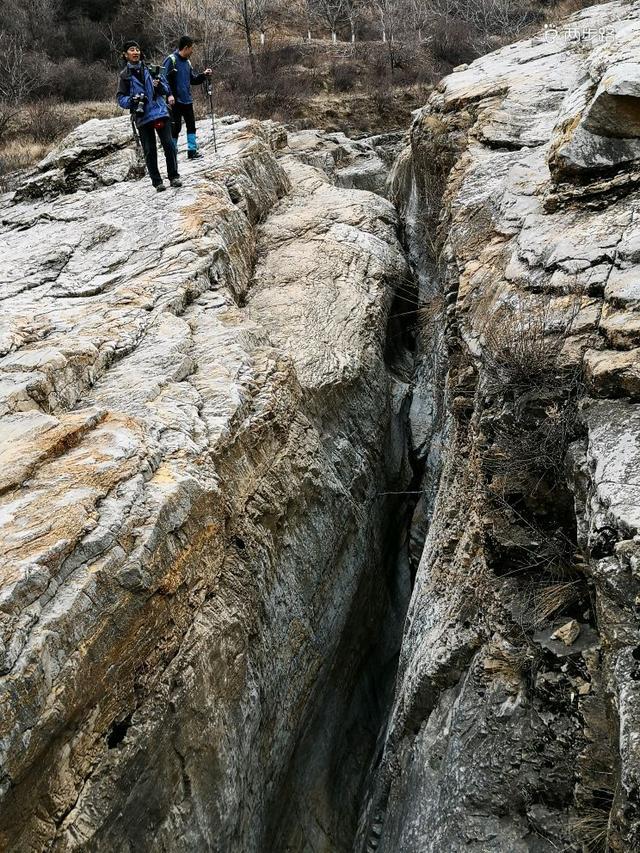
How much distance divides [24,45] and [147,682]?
29.0m

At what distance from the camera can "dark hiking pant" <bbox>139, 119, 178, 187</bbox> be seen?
8.71 meters

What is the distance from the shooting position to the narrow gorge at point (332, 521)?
3771 millimetres

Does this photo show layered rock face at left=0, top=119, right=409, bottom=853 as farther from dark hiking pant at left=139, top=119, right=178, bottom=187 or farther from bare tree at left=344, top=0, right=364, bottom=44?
bare tree at left=344, top=0, right=364, bottom=44

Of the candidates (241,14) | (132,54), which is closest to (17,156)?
(132,54)

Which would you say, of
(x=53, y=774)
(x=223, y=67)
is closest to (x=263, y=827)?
(x=53, y=774)

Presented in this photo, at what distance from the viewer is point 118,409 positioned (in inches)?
210

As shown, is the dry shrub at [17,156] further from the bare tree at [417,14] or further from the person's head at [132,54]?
the bare tree at [417,14]

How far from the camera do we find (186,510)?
471 cm

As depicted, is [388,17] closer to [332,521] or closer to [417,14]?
[417,14]

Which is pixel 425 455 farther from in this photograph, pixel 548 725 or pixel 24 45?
pixel 24 45

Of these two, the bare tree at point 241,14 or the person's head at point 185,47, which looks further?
the bare tree at point 241,14

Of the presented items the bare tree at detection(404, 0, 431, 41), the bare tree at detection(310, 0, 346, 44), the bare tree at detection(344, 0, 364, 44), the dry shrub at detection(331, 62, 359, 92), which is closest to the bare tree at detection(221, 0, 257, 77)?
the bare tree at detection(310, 0, 346, 44)

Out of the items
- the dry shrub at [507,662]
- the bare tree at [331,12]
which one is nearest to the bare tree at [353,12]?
the bare tree at [331,12]

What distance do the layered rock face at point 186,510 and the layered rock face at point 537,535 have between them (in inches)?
45.2
